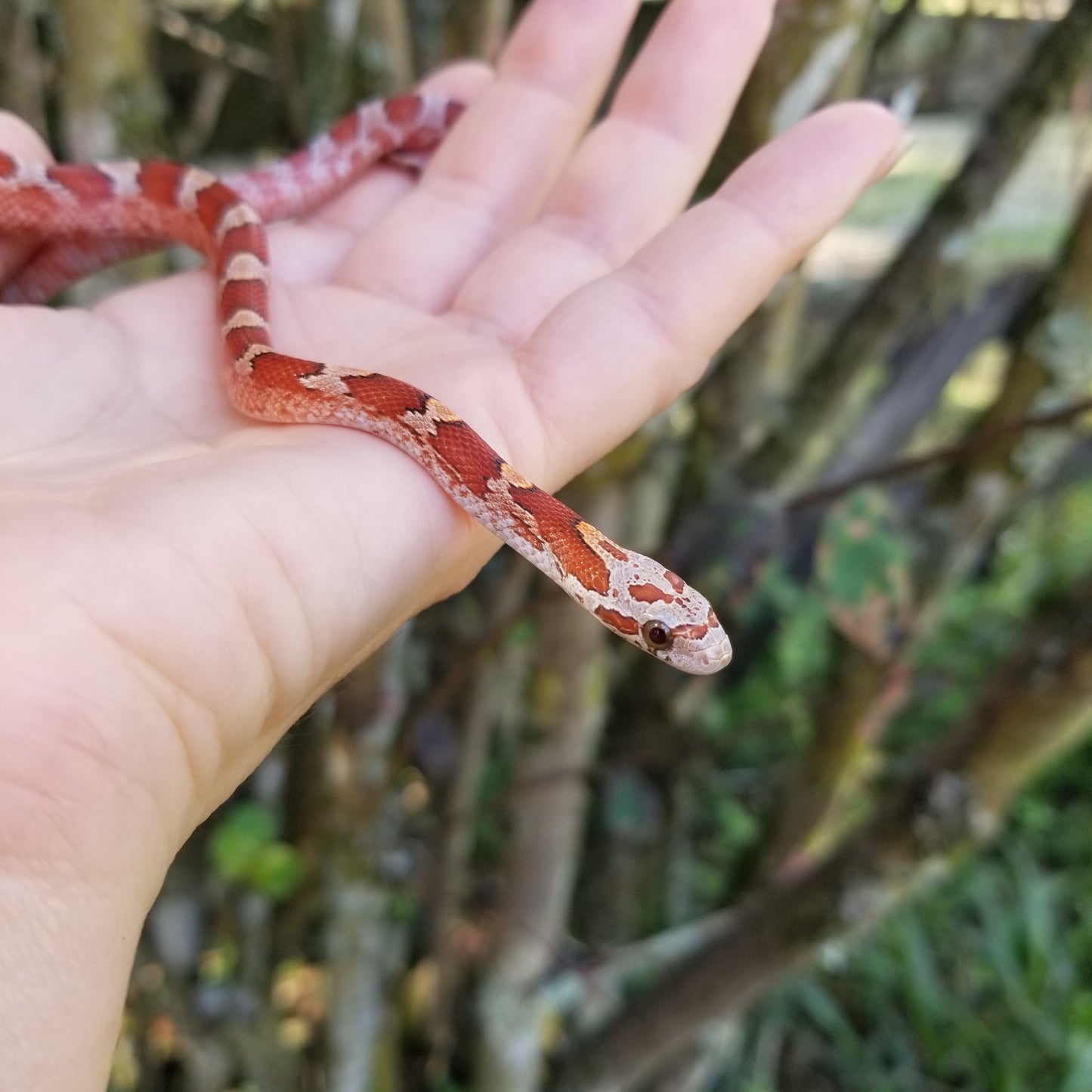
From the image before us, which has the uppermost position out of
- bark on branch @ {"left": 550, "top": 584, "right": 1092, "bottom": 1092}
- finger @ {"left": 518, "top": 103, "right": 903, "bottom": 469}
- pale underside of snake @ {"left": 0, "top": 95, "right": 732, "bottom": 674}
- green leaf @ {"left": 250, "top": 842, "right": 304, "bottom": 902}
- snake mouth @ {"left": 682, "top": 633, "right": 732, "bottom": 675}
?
finger @ {"left": 518, "top": 103, "right": 903, "bottom": 469}

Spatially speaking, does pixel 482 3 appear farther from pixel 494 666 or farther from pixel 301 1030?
pixel 301 1030

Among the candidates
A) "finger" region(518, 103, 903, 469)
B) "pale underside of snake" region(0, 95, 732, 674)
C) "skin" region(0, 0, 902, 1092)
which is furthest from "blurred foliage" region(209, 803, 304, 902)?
"finger" region(518, 103, 903, 469)

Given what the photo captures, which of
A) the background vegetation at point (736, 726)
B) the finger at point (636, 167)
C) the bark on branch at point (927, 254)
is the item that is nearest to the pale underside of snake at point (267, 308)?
the background vegetation at point (736, 726)

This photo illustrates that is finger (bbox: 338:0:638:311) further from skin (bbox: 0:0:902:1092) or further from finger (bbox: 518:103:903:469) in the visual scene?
finger (bbox: 518:103:903:469)

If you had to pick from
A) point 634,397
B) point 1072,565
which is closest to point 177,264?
point 634,397

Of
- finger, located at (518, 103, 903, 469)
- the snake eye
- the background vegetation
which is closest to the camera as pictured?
finger, located at (518, 103, 903, 469)

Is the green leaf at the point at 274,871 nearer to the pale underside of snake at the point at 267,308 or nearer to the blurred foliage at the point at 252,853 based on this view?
the blurred foliage at the point at 252,853
